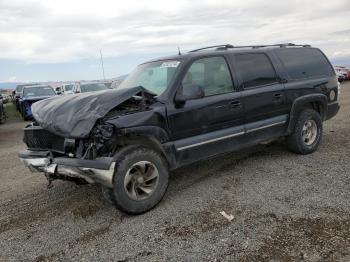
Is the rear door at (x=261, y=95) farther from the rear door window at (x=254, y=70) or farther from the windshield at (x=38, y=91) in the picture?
the windshield at (x=38, y=91)

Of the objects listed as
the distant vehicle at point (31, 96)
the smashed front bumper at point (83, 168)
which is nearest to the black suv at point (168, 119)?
the smashed front bumper at point (83, 168)

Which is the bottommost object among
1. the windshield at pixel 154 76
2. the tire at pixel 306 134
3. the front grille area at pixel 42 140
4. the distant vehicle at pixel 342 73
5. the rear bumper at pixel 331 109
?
the distant vehicle at pixel 342 73

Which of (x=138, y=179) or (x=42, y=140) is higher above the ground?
(x=42, y=140)

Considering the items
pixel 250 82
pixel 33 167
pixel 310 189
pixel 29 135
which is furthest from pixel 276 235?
pixel 29 135

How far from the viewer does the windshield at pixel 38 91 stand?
16.2 meters

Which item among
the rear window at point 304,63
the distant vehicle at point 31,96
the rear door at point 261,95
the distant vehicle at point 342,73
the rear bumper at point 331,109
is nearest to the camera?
the rear door at point 261,95

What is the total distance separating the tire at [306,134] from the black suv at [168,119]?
18 millimetres

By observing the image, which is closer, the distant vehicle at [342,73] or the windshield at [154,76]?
the windshield at [154,76]

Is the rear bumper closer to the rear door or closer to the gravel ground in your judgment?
the gravel ground

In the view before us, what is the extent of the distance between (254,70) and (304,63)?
132 cm

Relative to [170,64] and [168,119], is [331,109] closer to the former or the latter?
[170,64]

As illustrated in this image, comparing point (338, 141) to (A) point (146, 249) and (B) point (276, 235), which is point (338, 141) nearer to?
(B) point (276, 235)

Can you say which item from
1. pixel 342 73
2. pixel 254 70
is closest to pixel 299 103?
pixel 254 70

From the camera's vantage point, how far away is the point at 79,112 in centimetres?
428
